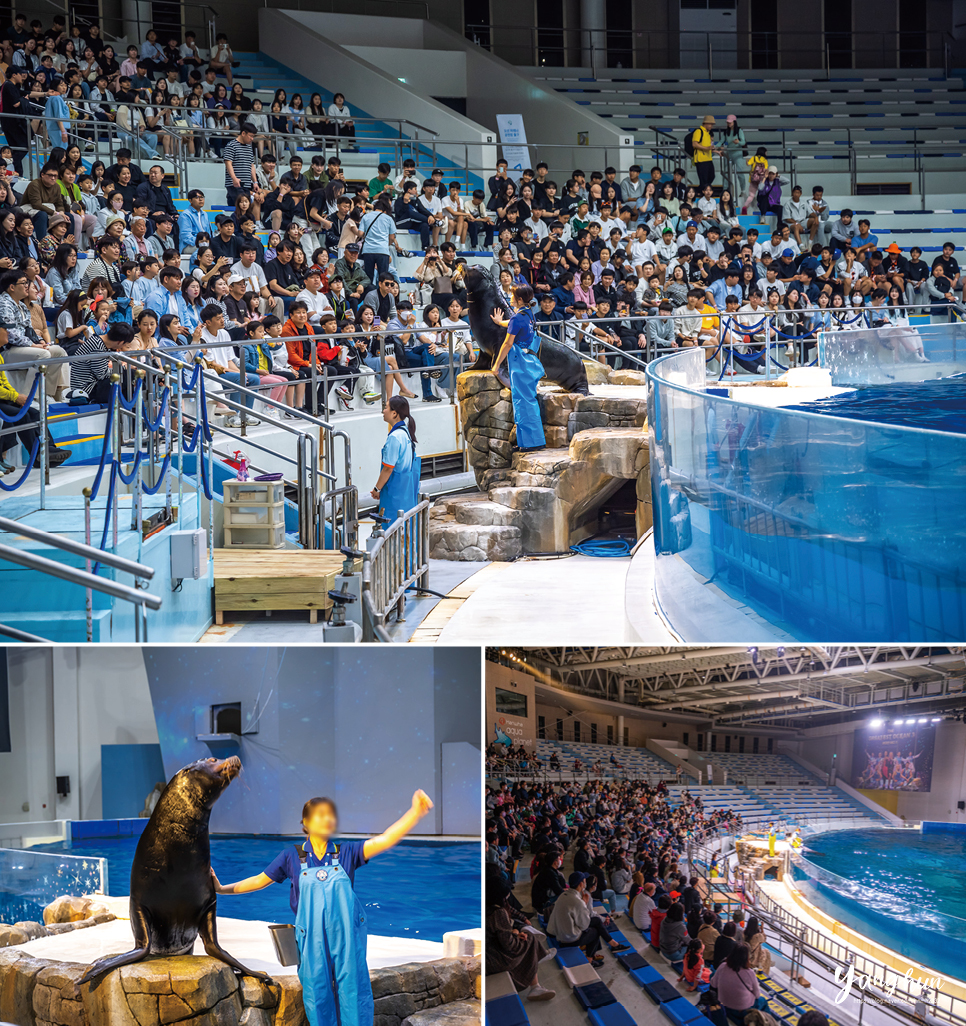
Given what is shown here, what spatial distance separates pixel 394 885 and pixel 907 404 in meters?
8.27

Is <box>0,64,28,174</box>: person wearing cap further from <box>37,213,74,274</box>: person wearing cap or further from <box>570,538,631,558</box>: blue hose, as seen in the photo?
<box>570,538,631,558</box>: blue hose

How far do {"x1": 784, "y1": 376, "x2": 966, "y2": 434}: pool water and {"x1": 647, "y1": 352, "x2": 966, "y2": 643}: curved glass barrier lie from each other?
3905mm

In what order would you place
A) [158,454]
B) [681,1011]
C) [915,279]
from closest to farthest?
[681,1011] < [158,454] < [915,279]

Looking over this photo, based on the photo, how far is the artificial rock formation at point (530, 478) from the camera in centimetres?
1079

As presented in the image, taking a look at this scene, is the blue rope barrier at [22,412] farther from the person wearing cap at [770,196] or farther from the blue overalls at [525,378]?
the person wearing cap at [770,196]

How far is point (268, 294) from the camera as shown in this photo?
11117 mm

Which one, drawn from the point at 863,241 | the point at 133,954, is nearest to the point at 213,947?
the point at 133,954

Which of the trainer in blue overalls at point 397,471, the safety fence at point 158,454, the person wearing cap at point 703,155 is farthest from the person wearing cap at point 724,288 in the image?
the trainer in blue overalls at point 397,471

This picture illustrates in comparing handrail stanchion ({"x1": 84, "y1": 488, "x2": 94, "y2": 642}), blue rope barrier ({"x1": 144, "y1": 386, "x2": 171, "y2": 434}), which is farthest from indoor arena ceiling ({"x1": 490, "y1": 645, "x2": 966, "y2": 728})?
blue rope barrier ({"x1": 144, "y1": 386, "x2": 171, "y2": 434})

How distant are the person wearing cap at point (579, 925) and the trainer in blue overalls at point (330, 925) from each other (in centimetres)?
61

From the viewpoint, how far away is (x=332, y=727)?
3852mm

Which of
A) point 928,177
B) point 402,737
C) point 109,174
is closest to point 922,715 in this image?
point 402,737

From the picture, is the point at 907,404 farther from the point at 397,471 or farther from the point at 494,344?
the point at 397,471

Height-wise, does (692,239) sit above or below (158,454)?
above
